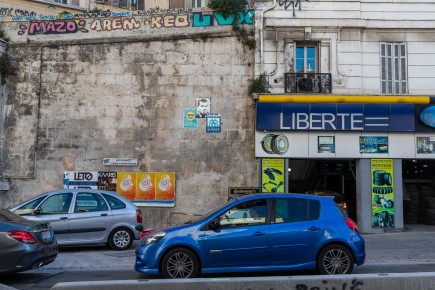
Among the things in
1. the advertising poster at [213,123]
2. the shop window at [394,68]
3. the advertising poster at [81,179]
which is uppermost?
the shop window at [394,68]

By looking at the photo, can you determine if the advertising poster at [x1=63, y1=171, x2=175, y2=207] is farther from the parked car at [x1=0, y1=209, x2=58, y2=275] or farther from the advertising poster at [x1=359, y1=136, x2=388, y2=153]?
the parked car at [x1=0, y1=209, x2=58, y2=275]

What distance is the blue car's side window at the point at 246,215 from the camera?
8688mm

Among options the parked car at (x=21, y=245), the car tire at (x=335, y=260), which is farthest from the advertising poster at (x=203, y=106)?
Result: the car tire at (x=335, y=260)

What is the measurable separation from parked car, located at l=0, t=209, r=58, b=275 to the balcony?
35.4ft

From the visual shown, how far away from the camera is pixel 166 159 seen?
57.4 ft

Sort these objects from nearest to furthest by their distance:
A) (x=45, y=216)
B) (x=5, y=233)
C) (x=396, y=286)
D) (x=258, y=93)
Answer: (x=396, y=286) < (x=5, y=233) < (x=45, y=216) < (x=258, y=93)

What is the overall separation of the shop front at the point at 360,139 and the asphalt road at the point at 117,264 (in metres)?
2.24

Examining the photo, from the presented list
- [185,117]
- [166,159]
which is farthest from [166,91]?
[166,159]

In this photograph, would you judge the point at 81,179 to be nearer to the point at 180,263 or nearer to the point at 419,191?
the point at 180,263

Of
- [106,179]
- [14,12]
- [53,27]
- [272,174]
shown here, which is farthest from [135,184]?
[14,12]

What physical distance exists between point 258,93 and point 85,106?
6.26m

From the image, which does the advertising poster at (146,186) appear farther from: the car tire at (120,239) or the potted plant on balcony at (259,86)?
the potted plant on balcony at (259,86)

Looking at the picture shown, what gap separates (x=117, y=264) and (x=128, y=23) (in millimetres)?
10247

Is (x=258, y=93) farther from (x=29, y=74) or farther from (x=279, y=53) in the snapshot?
(x=29, y=74)
